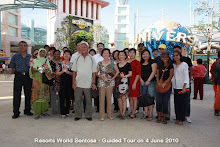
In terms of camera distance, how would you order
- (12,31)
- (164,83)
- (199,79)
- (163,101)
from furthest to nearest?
(12,31)
(199,79)
(163,101)
(164,83)

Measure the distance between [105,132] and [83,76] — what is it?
133 cm

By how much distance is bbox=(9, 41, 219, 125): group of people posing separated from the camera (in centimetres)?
405

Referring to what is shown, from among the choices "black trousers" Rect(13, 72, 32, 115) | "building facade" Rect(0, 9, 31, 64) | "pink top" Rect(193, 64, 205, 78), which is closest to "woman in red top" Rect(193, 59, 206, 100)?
"pink top" Rect(193, 64, 205, 78)

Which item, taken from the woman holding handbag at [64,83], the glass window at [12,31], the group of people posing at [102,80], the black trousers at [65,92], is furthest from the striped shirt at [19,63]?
the glass window at [12,31]

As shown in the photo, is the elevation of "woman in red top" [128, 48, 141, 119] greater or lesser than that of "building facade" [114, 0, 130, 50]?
lesser

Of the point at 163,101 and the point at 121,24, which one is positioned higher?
the point at 121,24

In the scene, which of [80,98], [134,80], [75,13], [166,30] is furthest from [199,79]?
[75,13]

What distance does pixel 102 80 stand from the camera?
167 inches

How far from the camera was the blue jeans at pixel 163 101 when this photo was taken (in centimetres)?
404

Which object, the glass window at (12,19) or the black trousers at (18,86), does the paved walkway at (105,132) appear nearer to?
the black trousers at (18,86)

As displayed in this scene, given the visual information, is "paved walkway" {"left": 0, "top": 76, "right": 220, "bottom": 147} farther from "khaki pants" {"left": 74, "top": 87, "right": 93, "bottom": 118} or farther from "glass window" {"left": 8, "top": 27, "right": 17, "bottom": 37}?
"glass window" {"left": 8, "top": 27, "right": 17, "bottom": 37}

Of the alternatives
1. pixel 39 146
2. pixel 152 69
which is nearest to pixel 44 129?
pixel 39 146

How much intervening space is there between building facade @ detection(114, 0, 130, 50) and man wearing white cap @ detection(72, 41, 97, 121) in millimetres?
47635

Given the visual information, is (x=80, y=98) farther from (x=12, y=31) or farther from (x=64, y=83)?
(x=12, y=31)
